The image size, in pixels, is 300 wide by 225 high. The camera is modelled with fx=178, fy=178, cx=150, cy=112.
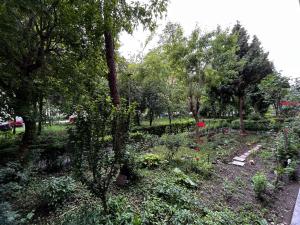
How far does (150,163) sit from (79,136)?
358cm

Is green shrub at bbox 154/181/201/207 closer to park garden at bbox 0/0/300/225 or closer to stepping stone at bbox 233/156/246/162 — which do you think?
park garden at bbox 0/0/300/225

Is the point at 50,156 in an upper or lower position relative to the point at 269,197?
upper

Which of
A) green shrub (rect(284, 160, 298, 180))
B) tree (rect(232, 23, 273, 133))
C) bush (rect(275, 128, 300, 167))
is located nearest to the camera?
green shrub (rect(284, 160, 298, 180))

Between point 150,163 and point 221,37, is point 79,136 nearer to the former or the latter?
point 150,163

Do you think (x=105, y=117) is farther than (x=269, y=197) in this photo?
No

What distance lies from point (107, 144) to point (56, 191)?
163 centimetres

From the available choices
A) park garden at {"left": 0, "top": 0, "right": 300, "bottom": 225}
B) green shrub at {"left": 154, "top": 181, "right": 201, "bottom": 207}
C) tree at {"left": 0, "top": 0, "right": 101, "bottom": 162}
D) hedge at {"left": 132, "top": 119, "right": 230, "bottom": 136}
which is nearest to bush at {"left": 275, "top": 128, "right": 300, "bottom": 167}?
park garden at {"left": 0, "top": 0, "right": 300, "bottom": 225}

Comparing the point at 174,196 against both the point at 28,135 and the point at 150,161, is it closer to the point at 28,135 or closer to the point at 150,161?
the point at 150,161

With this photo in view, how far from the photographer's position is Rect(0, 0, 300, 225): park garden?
292 cm

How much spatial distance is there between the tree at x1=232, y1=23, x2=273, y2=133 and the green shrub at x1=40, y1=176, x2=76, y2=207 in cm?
1133

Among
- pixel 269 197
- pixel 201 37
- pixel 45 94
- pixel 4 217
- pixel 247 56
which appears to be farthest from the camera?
pixel 247 56

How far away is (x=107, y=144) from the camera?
293 cm

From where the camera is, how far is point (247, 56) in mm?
11836

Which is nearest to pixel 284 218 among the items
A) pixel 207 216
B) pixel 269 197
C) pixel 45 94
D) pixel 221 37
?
pixel 269 197
